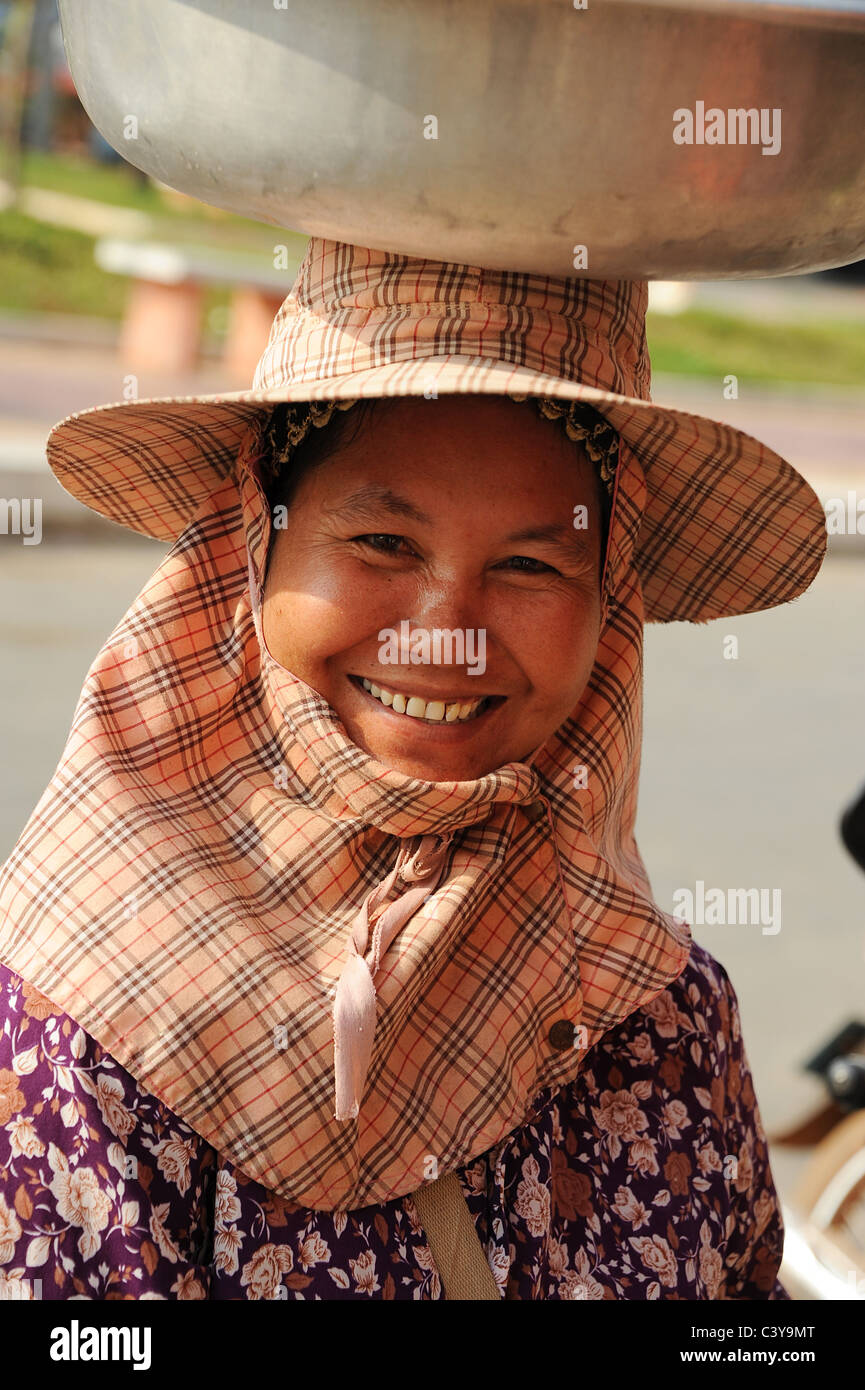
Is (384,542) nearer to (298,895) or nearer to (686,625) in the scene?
(298,895)

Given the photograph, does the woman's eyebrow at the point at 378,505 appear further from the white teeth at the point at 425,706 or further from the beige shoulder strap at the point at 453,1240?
the beige shoulder strap at the point at 453,1240

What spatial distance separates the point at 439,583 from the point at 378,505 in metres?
0.10

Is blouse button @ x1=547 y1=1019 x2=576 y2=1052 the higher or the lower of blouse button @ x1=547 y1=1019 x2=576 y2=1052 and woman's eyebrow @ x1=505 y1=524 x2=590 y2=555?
the lower

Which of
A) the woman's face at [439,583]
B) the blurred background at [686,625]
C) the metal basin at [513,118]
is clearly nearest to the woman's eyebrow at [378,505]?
the woman's face at [439,583]

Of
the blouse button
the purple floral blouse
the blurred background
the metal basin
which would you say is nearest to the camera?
the metal basin

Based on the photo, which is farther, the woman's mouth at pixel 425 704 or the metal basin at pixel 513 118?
the woman's mouth at pixel 425 704

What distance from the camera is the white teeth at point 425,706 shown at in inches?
59.6

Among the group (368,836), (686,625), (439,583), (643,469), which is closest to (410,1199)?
(368,836)

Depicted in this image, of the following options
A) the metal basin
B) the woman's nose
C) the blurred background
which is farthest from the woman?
the blurred background

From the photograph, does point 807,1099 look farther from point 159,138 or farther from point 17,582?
point 17,582

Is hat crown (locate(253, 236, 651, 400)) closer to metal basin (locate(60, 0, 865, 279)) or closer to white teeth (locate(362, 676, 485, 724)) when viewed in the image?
metal basin (locate(60, 0, 865, 279))

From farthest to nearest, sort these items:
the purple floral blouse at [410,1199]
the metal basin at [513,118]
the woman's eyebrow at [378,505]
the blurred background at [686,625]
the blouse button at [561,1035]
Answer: the blurred background at [686,625], the blouse button at [561,1035], the woman's eyebrow at [378,505], the purple floral blouse at [410,1199], the metal basin at [513,118]

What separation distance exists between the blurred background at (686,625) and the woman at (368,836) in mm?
485

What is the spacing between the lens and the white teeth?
4.96ft
